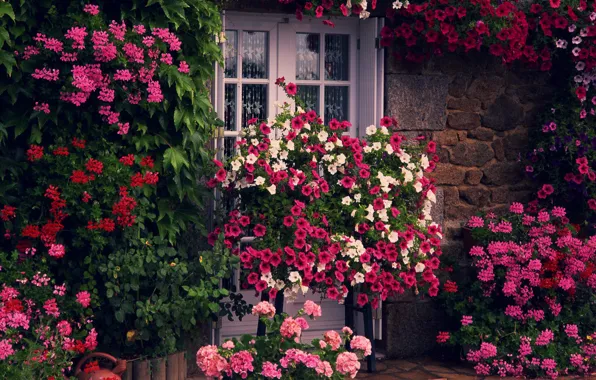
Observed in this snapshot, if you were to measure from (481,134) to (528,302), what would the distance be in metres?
1.28

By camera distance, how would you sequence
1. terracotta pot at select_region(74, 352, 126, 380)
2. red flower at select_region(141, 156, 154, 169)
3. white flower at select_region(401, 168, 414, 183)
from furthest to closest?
white flower at select_region(401, 168, 414, 183), red flower at select_region(141, 156, 154, 169), terracotta pot at select_region(74, 352, 126, 380)

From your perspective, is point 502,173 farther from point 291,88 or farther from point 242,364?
point 242,364

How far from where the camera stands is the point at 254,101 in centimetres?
632

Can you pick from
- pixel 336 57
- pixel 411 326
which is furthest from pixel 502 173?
pixel 336 57

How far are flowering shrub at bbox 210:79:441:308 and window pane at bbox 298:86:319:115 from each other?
17.6 inches

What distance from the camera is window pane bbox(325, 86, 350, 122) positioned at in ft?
21.5

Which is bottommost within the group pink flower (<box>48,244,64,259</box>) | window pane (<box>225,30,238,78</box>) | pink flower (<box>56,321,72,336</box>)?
pink flower (<box>56,321,72,336</box>)

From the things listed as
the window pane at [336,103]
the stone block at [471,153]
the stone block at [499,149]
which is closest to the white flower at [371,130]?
the window pane at [336,103]

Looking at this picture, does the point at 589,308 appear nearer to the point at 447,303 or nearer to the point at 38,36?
the point at 447,303

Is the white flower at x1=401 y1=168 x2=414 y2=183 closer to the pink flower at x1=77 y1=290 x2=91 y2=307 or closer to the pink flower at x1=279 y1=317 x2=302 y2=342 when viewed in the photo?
the pink flower at x1=279 y1=317 x2=302 y2=342

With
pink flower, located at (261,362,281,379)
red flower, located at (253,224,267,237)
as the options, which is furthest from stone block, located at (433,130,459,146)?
pink flower, located at (261,362,281,379)

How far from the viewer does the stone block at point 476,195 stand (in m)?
6.77

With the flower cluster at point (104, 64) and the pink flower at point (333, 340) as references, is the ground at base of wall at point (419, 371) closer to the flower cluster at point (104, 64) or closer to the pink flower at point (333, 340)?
the pink flower at point (333, 340)

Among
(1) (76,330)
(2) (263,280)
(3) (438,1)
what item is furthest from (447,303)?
(1) (76,330)
